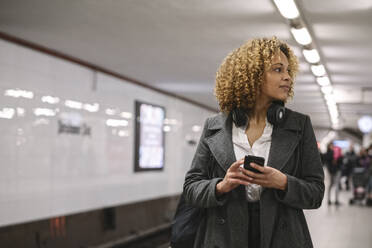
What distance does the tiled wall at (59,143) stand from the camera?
22.6ft

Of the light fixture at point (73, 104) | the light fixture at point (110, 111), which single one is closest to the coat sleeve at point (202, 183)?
the light fixture at point (73, 104)

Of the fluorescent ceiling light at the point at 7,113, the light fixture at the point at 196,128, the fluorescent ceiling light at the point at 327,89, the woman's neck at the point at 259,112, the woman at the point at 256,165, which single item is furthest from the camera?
the light fixture at the point at 196,128

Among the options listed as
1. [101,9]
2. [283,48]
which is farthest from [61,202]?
[283,48]

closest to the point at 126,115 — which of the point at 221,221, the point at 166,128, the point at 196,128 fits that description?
the point at 166,128

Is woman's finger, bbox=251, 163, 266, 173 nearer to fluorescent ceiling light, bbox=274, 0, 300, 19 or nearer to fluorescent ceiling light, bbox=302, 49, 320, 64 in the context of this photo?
fluorescent ceiling light, bbox=274, 0, 300, 19

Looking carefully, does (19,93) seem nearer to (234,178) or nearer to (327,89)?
(234,178)

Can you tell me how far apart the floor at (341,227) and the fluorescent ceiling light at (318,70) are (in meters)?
3.12

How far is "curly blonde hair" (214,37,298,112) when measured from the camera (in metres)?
1.95

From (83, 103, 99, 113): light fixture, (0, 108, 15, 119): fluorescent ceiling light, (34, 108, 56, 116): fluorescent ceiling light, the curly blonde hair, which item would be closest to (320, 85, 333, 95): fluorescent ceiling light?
(83, 103, 99, 113): light fixture

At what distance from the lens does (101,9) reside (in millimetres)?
5648

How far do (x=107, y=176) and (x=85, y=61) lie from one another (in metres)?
2.42

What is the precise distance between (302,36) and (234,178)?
17.9 ft

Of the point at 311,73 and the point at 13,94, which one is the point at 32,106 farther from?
the point at 311,73

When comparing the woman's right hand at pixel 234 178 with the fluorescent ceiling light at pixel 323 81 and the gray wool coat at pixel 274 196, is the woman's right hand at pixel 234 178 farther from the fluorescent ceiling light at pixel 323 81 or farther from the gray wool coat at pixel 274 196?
the fluorescent ceiling light at pixel 323 81
